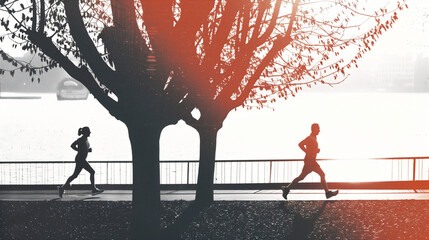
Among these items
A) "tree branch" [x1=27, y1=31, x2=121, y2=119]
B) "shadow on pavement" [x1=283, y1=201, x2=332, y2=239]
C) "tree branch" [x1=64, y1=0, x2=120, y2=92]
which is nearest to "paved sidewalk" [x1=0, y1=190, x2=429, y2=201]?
"shadow on pavement" [x1=283, y1=201, x2=332, y2=239]

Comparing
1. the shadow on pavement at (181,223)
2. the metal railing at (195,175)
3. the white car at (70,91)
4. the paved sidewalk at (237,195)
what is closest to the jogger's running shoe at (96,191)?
the paved sidewalk at (237,195)

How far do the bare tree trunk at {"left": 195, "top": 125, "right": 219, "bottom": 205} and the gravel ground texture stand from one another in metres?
0.30

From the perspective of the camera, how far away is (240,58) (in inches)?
388

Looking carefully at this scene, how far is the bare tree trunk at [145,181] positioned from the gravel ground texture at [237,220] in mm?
452

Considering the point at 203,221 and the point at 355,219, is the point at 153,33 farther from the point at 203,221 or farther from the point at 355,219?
the point at 355,219

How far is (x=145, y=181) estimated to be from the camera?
8.80m

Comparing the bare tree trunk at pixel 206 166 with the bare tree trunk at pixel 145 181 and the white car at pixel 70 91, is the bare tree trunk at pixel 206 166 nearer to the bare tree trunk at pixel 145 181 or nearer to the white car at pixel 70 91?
the bare tree trunk at pixel 145 181

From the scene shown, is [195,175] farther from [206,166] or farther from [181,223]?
[181,223]

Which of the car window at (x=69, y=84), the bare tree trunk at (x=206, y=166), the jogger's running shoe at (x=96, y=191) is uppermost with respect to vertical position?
the car window at (x=69, y=84)

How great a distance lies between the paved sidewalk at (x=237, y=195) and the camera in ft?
46.0

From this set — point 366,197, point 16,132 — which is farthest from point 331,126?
point 366,197

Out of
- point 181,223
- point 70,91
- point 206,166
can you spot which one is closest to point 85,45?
point 181,223

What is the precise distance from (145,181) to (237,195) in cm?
644

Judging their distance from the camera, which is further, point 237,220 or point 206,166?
point 206,166
